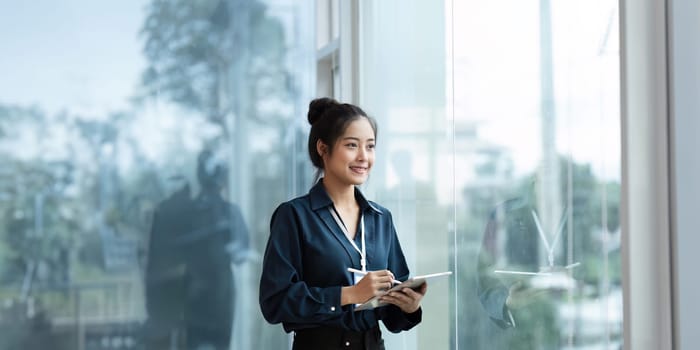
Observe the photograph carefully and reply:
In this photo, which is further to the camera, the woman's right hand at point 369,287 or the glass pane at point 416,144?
the glass pane at point 416,144

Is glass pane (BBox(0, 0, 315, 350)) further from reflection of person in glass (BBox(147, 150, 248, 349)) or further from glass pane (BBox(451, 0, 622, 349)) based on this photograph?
glass pane (BBox(451, 0, 622, 349))

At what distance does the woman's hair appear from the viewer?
7.65ft

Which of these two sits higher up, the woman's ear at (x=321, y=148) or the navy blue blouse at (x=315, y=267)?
the woman's ear at (x=321, y=148)

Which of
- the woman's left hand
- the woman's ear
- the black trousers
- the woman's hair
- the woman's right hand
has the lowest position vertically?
the black trousers

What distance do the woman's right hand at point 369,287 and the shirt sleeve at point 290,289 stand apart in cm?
3

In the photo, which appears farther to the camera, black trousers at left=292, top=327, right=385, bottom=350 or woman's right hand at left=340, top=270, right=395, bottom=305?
black trousers at left=292, top=327, right=385, bottom=350

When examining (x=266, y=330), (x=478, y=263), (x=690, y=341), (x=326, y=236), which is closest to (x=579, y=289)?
(x=690, y=341)

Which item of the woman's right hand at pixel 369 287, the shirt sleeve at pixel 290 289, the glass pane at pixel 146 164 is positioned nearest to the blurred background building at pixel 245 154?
the glass pane at pixel 146 164

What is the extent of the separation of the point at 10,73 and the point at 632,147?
8.55 ft

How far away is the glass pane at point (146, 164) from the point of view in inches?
133

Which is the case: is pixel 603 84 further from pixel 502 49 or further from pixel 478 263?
pixel 478 263

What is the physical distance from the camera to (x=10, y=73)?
3.35 m

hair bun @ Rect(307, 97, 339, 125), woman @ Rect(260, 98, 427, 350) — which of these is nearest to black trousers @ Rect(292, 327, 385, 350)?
woman @ Rect(260, 98, 427, 350)

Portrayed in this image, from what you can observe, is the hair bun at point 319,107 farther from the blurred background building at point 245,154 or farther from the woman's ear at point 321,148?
the blurred background building at point 245,154
